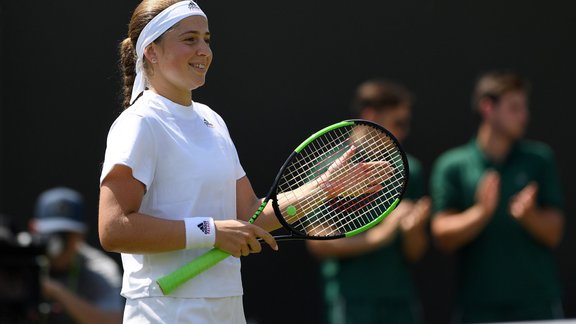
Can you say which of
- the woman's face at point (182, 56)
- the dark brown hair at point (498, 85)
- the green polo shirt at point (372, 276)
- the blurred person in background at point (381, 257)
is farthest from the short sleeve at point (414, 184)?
the woman's face at point (182, 56)

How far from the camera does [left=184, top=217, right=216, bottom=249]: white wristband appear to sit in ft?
8.66

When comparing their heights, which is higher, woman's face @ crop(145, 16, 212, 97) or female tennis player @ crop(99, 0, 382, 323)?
woman's face @ crop(145, 16, 212, 97)

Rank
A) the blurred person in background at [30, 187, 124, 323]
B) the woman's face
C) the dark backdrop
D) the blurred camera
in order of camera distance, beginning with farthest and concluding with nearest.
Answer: the dark backdrop, the blurred person in background at [30, 187, 124, 323], the blurred camera, the woman's face

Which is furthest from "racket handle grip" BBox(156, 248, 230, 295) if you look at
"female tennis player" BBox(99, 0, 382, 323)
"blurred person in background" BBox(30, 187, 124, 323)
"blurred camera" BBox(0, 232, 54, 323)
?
"blurred person in background" BBox(30, 187, 124, 323)

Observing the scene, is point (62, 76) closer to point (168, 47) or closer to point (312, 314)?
point (312, 314)

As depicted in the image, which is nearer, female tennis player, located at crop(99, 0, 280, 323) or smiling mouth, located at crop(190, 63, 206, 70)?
female tennis player, located at crop(99, 0, 280, 323)

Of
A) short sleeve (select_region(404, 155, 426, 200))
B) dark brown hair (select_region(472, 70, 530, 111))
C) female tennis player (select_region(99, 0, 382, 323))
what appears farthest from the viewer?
dark brown hair (select_region(472, 70, 530, 111))

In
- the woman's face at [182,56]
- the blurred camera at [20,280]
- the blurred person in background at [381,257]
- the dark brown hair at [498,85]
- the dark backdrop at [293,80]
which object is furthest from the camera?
the dark backdrop at [293,80]

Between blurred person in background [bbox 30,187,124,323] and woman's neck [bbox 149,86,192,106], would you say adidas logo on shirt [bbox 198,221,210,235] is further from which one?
blurred person in background [bbox 30,187,124,323]

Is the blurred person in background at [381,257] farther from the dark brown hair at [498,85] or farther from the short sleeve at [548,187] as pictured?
the short sleeve at [548,187]

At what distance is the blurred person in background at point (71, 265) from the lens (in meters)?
4.91

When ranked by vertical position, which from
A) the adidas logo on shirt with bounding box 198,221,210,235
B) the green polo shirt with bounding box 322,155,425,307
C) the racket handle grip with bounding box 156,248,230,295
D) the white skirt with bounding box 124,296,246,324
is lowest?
the green polo shirt with bounding box 322,155,425,307

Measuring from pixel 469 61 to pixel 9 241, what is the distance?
2652mm

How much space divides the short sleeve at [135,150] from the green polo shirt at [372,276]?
2.62m
